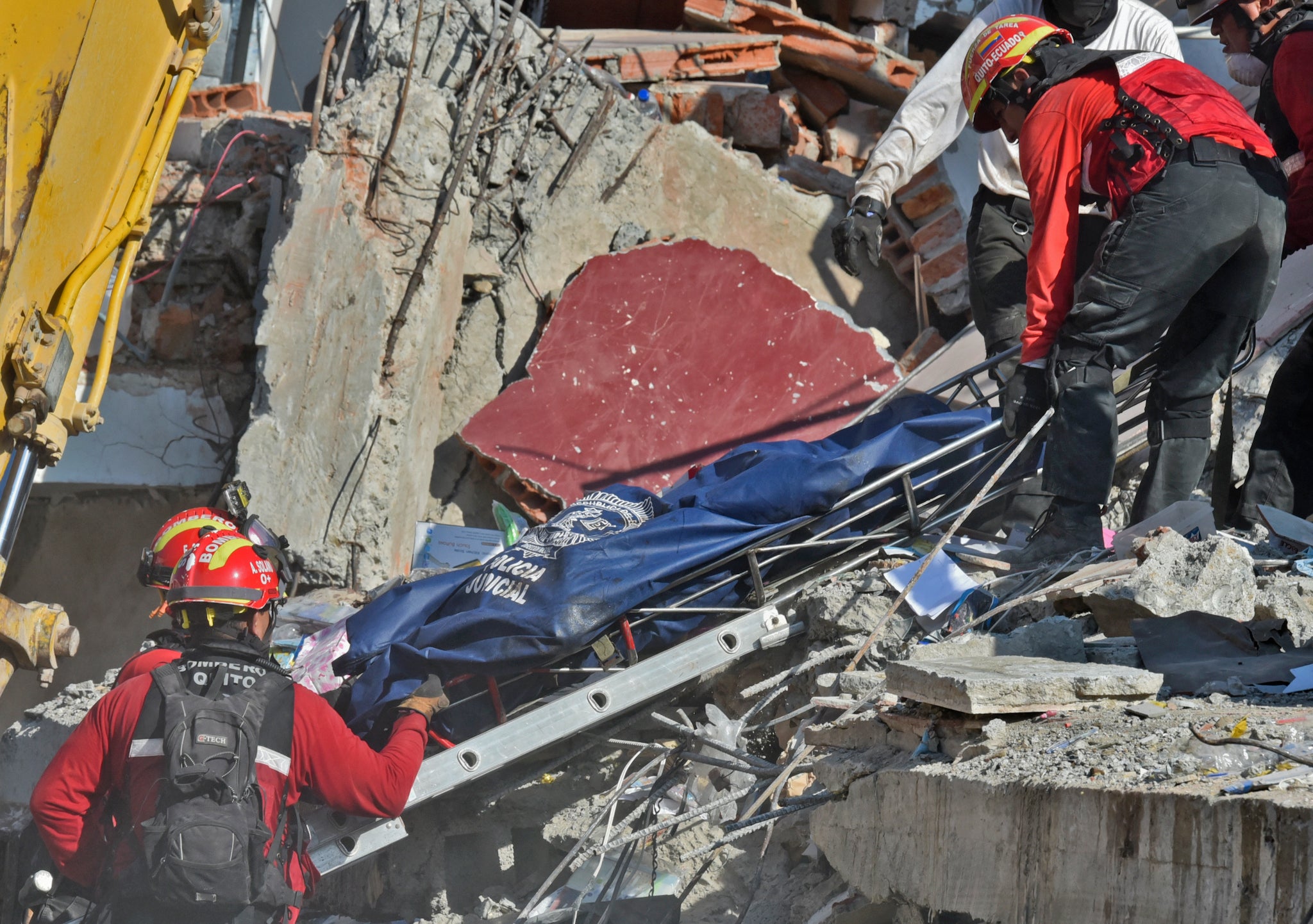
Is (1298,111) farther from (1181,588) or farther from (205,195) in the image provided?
(205,195)

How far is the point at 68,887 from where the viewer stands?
332cm

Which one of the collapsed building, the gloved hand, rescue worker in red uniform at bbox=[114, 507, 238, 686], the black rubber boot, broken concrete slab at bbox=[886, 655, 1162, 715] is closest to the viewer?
the collapsed building

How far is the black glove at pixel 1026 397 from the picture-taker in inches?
142

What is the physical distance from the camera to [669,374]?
5945mm

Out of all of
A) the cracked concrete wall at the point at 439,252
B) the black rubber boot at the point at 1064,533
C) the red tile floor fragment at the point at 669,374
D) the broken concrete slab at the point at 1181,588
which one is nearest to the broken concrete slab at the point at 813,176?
the cracked concrete wall at the point at 439,252

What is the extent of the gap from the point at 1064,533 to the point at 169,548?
2.77 meters

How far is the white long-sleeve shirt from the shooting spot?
180 inches

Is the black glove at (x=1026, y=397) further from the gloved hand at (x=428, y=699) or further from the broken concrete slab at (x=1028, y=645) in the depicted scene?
the gloved hand at (x=428, y=699)

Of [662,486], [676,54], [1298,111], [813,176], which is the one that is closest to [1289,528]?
[1298,111]

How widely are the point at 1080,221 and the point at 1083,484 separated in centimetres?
115

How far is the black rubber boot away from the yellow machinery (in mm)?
2733

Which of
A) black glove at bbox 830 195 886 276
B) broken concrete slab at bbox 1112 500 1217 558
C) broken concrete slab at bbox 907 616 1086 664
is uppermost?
black glove at bbox 830 195 886 276

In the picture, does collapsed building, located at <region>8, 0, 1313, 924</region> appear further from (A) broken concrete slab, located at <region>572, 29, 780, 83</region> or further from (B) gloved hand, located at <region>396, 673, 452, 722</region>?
(B) gloved hand, located at <region>396, 673, 452, 722</region>

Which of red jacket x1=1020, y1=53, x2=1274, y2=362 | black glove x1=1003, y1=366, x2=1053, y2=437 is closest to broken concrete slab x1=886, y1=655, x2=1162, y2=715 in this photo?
black glove x1=1003, y1=366, x2=1053, y2=437
